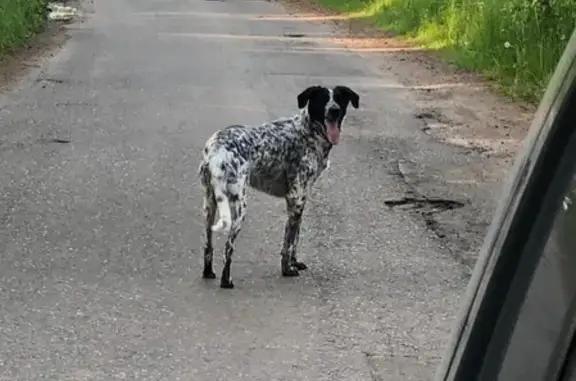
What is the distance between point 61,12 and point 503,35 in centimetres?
1225

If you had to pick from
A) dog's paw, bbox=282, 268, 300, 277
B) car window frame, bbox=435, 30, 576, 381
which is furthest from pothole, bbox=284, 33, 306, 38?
car window frame, bbox=435, 30, 576, 381

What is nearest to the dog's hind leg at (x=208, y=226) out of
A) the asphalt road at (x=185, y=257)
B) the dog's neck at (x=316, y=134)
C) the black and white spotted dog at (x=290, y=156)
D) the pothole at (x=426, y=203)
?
the black and white spotted dog at (x=290, y=156)

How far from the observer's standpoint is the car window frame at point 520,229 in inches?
46.5

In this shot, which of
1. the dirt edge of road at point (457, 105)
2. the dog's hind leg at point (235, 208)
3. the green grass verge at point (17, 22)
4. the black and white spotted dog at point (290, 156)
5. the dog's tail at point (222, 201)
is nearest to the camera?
the dog's tail at point (222, 201)

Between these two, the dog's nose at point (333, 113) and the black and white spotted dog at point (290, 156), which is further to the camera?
the dog's nose at point (333, 113)

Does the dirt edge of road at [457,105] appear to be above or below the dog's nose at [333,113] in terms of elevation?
below

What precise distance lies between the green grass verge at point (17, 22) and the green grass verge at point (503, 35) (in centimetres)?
639

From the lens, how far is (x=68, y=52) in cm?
1855

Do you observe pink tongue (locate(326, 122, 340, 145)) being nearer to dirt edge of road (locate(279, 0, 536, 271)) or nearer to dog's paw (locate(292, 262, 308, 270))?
dog's paw (locate(292, 262, 308, 270))

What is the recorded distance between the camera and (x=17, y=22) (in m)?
18.8

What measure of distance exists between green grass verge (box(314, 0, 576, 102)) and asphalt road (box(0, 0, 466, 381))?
1507mm

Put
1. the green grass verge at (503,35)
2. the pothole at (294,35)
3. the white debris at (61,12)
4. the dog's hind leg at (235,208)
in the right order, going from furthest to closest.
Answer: the white debris at (61,12)
the pothole at (294,35)
the green grass verge at (503,35)
the dog's hind leg at (235,208)

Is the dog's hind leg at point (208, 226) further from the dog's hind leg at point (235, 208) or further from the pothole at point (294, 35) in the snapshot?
the pothole at point (294, 35)

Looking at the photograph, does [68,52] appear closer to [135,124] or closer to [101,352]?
[135,124]
